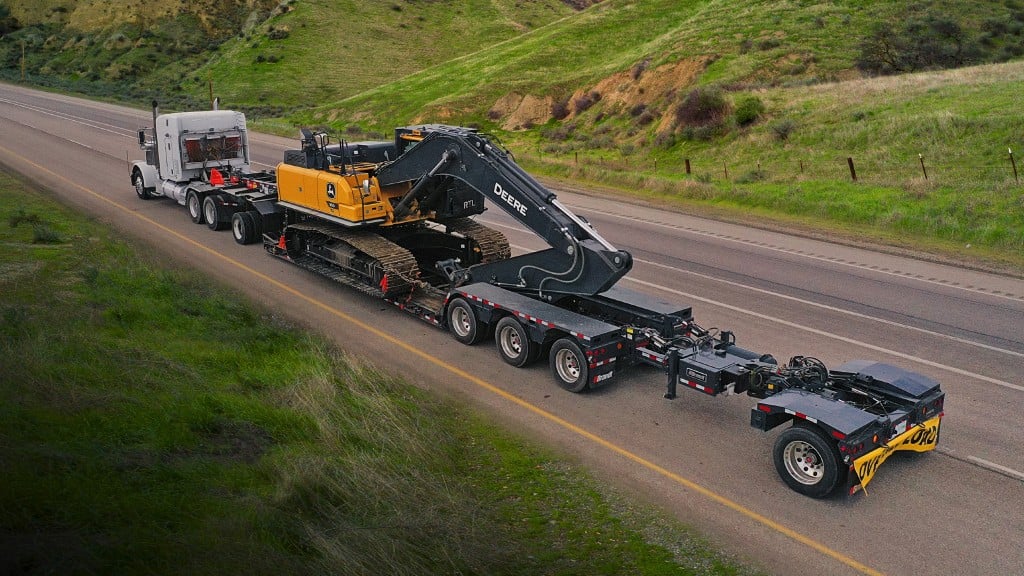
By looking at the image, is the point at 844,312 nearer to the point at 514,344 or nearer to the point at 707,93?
the point at 514,344

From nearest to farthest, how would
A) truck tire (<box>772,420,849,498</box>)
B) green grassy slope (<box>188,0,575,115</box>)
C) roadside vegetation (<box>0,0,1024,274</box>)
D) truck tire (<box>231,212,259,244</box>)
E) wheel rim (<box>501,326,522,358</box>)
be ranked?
truck tire (<box>772,420,849,498</box>)
wheel rim (<box>501,326,522,358</box>)
truck tire (<box>231,212,259,244</box>)
roadside vegetation (<box>0,0,1024,274</box>)
green grassy slope (<box>188,0,575,115</box>)

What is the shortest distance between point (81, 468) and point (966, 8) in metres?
51.6

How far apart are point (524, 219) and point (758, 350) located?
15.1ft

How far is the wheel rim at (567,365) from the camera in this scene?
12109 mm

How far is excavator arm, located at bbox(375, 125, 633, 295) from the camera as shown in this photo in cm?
1256

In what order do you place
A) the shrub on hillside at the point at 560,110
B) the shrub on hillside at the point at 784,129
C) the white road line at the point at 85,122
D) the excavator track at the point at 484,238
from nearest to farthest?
1. the excavator track at the point at 484,238
2. the shrub on hillside at the point at 784,129
3. the white road line at the point at 85,122
4. the shrub on hillside at the point at 560,110

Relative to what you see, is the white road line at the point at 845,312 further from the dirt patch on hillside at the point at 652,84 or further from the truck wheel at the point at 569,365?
the dirt patch on hillside at the point at 652,84

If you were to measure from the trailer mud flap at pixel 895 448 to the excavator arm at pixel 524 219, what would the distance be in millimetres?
4262

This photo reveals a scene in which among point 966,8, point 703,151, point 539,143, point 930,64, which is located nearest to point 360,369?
point 703,151

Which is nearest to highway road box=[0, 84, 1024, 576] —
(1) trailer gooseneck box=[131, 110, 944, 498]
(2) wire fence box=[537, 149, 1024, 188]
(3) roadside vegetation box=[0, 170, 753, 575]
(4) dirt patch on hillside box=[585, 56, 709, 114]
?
(1) trailer gooseneck box=[131, 110, 944, 498]

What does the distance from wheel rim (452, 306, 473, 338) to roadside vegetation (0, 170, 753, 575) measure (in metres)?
2.10

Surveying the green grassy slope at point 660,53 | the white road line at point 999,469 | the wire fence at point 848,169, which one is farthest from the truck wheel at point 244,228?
the green grassy slope at point 660,53

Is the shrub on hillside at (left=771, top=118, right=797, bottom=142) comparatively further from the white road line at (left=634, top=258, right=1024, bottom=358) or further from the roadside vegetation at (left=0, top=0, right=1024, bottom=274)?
the white road line at (left=634, top=258, right=1024, bottom=358)

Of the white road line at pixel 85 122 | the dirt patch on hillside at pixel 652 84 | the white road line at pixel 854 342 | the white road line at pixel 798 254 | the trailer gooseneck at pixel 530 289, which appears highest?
the dirt patch on hillside at pixel 652 84
